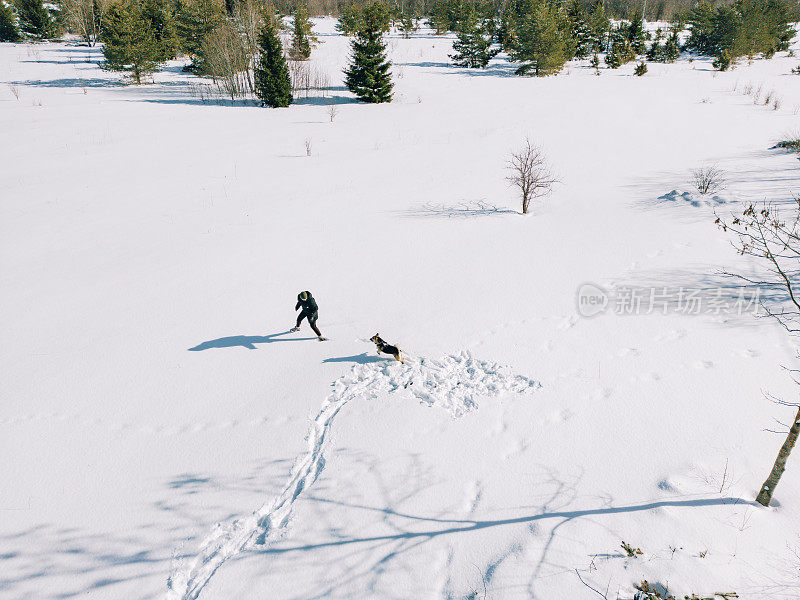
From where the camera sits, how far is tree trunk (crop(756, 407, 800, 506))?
363 centimetres

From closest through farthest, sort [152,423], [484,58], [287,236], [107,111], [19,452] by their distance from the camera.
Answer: [19,452], [152,423], [287,236], [107,111], [484,58]

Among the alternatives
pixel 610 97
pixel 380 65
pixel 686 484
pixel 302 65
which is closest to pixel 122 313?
pixel 686 484

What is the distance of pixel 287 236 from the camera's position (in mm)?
12242

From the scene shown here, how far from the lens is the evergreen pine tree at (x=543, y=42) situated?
32875 millimetres

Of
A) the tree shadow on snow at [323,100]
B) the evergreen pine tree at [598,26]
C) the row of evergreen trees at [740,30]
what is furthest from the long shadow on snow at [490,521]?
the evergreen pine tree at [598,26]

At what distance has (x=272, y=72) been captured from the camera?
28.2m

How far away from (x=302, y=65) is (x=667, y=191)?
3055 cm

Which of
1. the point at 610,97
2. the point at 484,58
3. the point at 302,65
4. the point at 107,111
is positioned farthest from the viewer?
the point at 484,58

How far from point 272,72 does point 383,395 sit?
2992 centimetres

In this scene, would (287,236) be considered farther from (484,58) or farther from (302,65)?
(484,58)

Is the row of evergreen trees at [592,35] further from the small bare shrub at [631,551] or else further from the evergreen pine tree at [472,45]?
the small bare shrub at [631,551]

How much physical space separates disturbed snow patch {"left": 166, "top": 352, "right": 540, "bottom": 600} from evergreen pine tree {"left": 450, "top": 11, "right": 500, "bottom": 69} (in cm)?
4033

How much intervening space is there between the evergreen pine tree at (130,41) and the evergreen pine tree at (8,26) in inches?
748

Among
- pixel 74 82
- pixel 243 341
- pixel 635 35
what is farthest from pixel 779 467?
pixel 635 35
